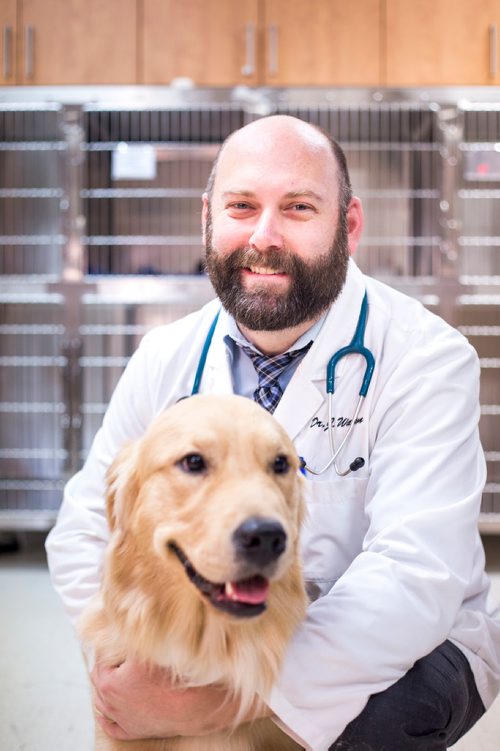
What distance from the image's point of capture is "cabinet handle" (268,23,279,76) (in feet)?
12.3

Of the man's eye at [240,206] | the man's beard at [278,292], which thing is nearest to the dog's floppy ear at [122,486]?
the man's beard at [278,292]

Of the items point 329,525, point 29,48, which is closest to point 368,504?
point 329,525

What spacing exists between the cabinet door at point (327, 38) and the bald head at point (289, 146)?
230 cm

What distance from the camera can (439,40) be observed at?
3736 mm

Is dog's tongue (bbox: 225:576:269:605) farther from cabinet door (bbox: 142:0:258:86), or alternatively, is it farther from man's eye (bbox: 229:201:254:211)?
cabinet door (bbox: 142:0:258:86)

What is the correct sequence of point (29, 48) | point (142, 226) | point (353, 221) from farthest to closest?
1. point (142, 226)
2. point (29, 48)
3. point (353, 221)

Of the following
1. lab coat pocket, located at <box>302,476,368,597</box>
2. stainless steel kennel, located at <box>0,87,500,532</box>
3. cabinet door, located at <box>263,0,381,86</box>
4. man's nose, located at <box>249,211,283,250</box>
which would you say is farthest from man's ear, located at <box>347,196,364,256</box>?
cabinet door, located at <box>263,0,381,86</box>

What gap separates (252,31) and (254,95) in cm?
44

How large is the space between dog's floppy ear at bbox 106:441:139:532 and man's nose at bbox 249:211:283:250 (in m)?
0.54

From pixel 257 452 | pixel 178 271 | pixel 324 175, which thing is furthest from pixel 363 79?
pixel 257 452

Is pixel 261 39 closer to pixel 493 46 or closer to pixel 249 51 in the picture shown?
pixel 249 51

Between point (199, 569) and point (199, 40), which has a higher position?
point (199, 40)

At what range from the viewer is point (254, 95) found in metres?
3.53

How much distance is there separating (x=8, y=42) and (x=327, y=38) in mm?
1568
